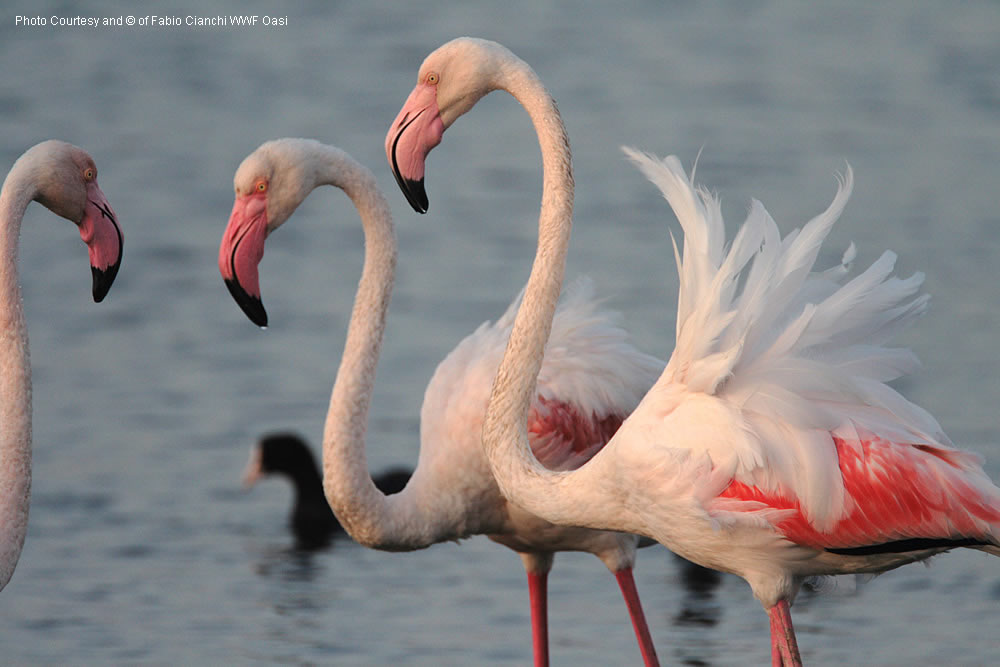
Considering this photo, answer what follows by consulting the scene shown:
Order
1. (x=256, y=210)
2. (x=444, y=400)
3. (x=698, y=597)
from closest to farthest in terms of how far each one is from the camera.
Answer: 1. (x=256, y=210)
2. (x=444, y=400)
3. (x=698, y=597)

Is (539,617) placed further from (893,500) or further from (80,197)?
(80,197)

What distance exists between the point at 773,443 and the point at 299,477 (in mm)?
5411

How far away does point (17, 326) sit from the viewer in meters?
Result: 5.37

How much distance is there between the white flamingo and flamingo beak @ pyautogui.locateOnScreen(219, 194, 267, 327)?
1.08 metres

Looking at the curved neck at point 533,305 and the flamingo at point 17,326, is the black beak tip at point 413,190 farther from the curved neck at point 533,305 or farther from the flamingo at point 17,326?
the flamingo at point 17,326

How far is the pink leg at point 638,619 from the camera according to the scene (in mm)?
6582

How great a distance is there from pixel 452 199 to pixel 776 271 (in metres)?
9.57

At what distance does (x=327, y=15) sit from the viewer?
1994cm

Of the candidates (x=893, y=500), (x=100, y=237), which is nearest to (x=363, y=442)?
(x=100, y=237)

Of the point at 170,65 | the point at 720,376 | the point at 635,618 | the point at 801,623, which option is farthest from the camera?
the point at 170,65

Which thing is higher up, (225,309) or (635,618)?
(225,309)

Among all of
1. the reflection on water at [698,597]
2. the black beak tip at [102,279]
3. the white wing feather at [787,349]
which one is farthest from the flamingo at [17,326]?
the reflection on water at [698,597]

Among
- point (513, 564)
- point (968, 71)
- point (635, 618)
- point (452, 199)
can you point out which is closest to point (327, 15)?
point (452, 199)

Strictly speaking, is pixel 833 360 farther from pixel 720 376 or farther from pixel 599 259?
pixel 599 259
